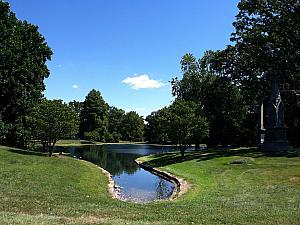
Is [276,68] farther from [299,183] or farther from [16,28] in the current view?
[16,28]

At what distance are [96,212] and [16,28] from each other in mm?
39578

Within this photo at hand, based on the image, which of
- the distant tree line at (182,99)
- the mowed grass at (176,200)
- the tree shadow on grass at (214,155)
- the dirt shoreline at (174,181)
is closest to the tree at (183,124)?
the distant tree line at (182,99)

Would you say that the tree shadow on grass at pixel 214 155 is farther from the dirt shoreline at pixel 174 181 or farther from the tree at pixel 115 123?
the tree at pixel 115 123

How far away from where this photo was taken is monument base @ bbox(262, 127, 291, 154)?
40469mm

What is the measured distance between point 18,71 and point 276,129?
28971 millimetres

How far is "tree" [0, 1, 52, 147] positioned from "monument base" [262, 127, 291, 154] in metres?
27.4

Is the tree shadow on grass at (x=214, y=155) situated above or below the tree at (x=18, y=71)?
below

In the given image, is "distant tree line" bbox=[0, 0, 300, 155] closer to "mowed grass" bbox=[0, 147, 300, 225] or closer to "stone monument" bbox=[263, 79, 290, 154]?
"stone monument" bbox=[263, 79, 290, 154]

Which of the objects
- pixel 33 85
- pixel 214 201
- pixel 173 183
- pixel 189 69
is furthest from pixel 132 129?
pixel 214 201

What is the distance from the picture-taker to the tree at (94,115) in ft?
438

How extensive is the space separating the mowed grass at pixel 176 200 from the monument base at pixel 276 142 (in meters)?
3.79

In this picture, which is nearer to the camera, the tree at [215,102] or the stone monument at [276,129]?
the stone monument at [276,129]

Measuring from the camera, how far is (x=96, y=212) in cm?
1312

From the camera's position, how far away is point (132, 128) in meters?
149
